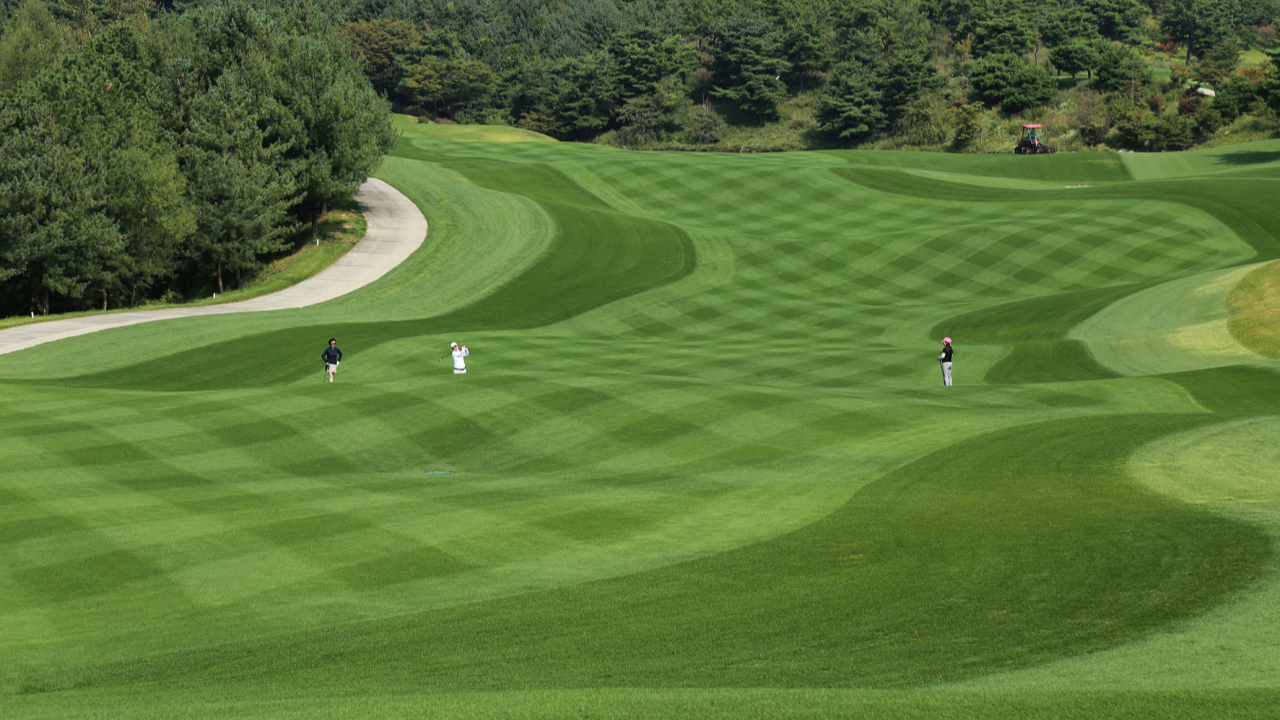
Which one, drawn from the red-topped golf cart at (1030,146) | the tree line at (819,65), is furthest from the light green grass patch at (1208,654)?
the tree line at (819,65)

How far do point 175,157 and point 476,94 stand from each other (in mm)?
113184

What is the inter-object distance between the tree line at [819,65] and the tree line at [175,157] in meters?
80.6

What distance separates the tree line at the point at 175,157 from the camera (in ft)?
194

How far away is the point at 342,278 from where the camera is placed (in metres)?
66.6

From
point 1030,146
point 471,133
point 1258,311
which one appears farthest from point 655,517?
point 471,133

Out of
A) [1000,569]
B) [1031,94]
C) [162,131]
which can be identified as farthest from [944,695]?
[1031,94]

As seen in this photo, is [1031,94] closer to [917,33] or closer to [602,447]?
[917,33]

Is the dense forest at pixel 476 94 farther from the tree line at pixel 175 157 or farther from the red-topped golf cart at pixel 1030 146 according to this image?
the red-topped golf cart at pixel 1030 146

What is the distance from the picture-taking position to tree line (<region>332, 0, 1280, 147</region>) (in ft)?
438

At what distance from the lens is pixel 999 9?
165500mm

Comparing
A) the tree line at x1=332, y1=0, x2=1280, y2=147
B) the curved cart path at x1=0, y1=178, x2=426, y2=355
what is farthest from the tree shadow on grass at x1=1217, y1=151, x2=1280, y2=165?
the curved cart path at x1=0, y1=178, x2=426, y2=355

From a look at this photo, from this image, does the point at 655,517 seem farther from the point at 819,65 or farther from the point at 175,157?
the point at 819,65

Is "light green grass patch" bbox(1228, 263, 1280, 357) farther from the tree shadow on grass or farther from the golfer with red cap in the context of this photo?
the tree shadow on grass

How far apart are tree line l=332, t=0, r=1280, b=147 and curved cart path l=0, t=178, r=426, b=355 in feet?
252
